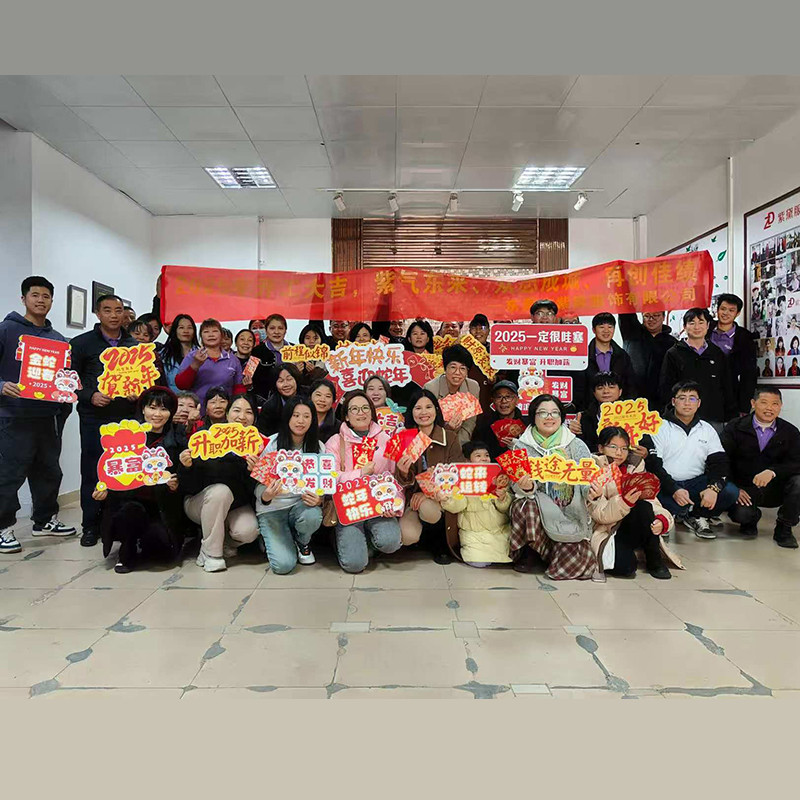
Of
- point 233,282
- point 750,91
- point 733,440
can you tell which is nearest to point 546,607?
point 733,440

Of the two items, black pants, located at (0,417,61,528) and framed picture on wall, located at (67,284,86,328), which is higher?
framed picture on wall, located at (67,284,86,328)

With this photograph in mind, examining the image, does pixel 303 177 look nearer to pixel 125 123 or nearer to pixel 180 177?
pixel 180 177

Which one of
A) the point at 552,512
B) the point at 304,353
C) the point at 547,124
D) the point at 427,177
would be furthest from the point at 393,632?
the point at 427,177

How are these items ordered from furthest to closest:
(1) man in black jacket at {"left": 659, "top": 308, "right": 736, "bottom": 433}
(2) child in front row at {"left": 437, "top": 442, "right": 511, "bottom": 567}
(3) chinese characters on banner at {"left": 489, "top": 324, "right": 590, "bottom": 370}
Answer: (1) man in black jacket at {"left": 659, "top": 308, "right": 736, "bottom": 433} → (3) chinese characters on banner at {"left": 489, "top": 324, "right": 590, "bottom": 370} → (2) child in front row at {"left": 437, "top": 442, "right": 511, "bottom": 567}

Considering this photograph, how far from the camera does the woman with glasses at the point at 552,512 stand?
302 centimetres

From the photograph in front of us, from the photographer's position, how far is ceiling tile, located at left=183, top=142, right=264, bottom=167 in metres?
5.01

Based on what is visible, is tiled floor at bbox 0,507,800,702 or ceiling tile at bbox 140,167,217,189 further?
ceiling tile at bbox 140,167,217,189

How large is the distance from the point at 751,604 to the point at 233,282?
372 cm

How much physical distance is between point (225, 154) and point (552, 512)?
4.14 metres

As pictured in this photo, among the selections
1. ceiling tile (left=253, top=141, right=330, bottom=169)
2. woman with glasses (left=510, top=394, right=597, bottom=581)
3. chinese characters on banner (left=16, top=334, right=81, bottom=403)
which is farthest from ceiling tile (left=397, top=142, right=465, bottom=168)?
chinese characters on banner (left=16, top=334, right=81, bottom=403)

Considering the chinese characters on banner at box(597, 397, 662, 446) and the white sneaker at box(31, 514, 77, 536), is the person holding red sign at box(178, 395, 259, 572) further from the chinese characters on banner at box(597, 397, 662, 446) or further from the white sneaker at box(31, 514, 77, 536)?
the chinese characters on banner at box(597, 397, 662, 446)

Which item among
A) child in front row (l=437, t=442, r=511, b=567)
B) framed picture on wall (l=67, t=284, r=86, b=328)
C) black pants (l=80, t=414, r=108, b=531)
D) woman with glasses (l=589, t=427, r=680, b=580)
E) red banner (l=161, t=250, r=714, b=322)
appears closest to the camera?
woman with glasses (l=589, t=427, r=680, b=580)

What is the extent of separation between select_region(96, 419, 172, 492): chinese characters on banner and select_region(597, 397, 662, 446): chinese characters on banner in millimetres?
2354

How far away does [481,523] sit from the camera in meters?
3.28
